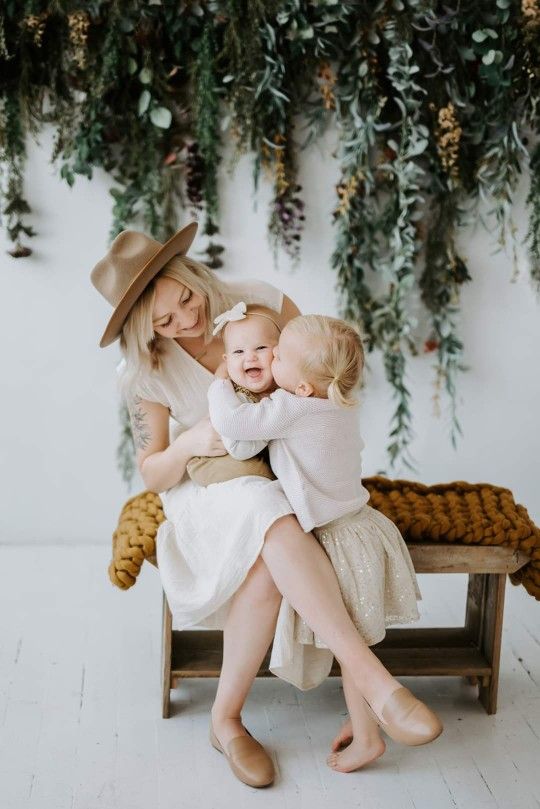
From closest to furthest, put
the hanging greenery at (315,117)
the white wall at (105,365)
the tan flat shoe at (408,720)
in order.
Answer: the tan flat shoe at (408,720) → the hanging greenery at (315,117) → the white wall at (105,365)

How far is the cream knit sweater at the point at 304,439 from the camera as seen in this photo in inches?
78.2

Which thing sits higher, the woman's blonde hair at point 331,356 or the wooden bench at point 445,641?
the woman's blonde hair at point 331,356

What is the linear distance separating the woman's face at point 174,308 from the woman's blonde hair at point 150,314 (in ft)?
0.04

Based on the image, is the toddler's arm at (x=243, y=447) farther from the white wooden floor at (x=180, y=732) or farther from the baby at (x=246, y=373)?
the white wooden floor at (x=180, y=732)

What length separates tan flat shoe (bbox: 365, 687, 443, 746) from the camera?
Result: 5.93 ft

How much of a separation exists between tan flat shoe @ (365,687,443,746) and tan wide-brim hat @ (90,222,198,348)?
3.52ft

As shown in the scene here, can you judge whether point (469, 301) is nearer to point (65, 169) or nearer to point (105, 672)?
point (65, 169)

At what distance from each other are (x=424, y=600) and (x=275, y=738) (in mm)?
979

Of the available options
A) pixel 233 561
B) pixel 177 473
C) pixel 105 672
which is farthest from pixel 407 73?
pixel 105 672

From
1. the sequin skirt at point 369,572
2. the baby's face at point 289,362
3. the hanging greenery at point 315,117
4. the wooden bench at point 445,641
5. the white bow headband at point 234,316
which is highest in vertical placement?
the hanging greenery at point 315,117

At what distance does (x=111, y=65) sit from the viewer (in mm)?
3010

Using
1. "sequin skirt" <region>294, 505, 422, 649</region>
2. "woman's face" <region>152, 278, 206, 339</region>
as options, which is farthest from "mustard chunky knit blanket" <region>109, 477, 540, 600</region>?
"woman's face" <region>152, 278, 206, 339</region>

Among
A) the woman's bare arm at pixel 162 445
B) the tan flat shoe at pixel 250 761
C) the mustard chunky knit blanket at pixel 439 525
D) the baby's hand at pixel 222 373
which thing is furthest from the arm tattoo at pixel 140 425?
the tan flat shoe at pixel 250 761

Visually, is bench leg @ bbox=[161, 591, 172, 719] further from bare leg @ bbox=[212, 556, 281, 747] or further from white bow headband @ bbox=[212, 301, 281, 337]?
white bow headband @ bbox=[212, 301, 281, 337]
